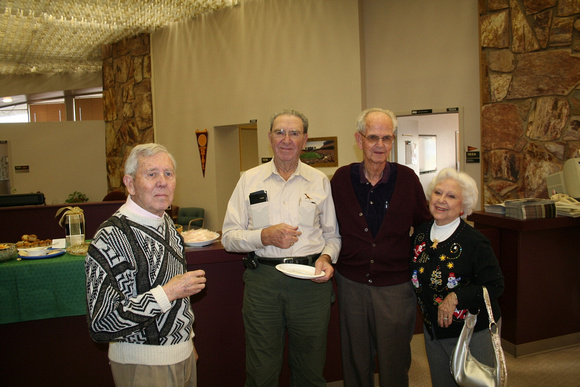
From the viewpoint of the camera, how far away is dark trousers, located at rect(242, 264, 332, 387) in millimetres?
2246

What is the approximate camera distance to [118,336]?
1461 mm

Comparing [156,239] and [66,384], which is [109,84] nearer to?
[66,384]

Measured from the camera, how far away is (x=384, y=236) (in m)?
2.26

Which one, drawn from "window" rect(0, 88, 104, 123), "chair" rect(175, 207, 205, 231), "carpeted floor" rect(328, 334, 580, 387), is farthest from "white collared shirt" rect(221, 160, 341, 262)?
"window" rect(0, 88, 104, 123)

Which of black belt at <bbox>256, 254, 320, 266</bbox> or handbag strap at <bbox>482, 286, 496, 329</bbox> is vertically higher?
black belt at <bbox>256, 254, 320, 266</bbox>

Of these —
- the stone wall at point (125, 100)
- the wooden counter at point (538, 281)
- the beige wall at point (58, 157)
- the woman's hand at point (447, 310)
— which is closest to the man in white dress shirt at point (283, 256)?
the woman's hand at point (447, 310)

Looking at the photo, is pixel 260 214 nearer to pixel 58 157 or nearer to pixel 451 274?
pixel 451 274

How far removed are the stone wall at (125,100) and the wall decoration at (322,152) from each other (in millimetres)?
4366

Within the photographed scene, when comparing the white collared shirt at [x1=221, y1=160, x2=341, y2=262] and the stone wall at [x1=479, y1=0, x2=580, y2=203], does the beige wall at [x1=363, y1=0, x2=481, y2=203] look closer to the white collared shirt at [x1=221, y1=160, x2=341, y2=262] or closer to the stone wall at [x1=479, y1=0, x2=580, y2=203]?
the stone wall at [x1=479, y1=0, x2=580, y2=203]

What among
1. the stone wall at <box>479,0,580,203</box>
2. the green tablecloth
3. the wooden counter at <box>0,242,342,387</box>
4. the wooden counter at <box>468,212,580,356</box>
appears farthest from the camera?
the stone wall at <box>479,0,580,203</box>

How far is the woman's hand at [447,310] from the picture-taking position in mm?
1984

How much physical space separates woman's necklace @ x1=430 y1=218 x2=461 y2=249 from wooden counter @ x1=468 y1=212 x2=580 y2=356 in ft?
5.74

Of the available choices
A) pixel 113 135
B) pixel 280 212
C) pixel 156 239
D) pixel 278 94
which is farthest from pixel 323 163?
pixel 113 135

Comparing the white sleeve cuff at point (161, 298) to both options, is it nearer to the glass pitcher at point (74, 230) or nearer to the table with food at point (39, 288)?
the table with food at point (39, 288)
